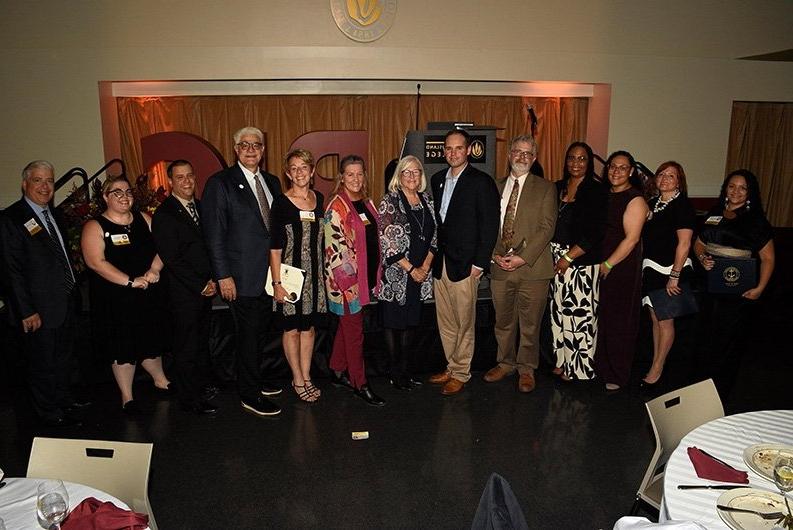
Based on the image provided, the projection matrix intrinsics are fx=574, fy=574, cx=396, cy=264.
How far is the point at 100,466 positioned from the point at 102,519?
1.57 feet

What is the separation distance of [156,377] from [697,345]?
152 inches

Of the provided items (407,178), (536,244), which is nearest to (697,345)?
(536,244)

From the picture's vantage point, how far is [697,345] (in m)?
4.16

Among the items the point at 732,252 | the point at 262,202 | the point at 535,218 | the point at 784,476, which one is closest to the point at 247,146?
the point at 262,202

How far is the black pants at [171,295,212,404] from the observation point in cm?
352

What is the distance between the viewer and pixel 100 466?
6.31 feet

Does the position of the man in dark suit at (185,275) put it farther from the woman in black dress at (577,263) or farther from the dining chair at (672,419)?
the dining chair at (672,419)

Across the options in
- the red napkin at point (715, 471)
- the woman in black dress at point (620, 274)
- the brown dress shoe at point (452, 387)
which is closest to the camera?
the red napkin at point (715, 471)

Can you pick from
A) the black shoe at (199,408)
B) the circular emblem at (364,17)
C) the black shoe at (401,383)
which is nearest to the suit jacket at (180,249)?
the black shoe at (199,408)

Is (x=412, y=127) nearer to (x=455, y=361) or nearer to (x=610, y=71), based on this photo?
(x=610, y=71)

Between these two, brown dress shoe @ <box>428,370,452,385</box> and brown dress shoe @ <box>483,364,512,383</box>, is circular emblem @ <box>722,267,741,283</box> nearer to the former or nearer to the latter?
brown dress shoe @ <box>483,364,512,383</box>

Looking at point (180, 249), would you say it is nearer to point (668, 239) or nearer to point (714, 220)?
point (668, 239)

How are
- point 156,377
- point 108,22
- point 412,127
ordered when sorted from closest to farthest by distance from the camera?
point 156,377 → point 108,22 → point 412,127

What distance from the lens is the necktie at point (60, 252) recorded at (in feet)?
10.9
